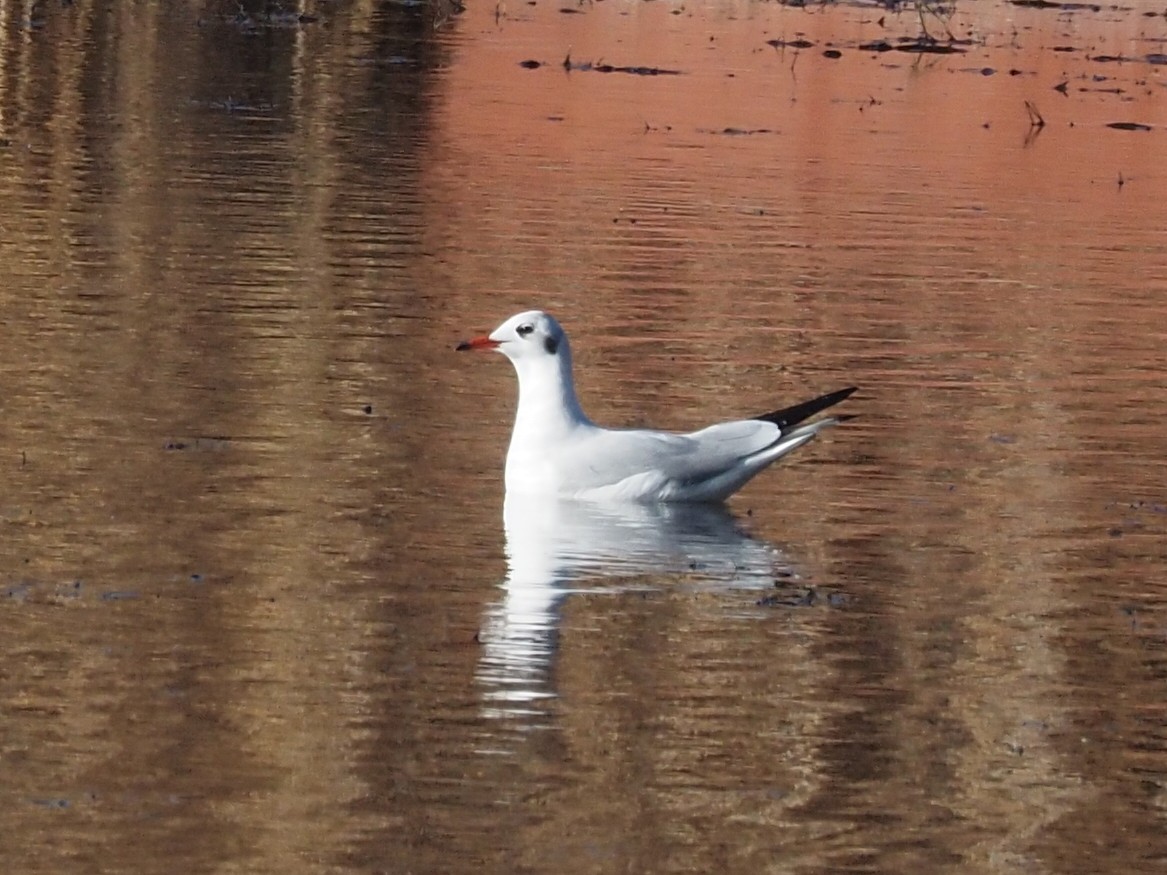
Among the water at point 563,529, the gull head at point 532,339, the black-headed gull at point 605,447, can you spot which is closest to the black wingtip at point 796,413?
the black-headed gull at point 605,447

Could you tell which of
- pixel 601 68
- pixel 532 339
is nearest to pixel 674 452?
pixel 532 339

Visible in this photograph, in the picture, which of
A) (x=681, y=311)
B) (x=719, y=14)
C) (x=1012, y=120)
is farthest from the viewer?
(x=719, y=14)

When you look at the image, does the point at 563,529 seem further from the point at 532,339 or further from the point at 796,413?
the point at 796,413

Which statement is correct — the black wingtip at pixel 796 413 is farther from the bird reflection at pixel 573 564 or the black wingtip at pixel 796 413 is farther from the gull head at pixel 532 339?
the gull head at pixel 532 339

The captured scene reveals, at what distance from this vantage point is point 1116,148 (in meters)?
28.1

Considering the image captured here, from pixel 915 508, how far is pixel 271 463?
8.62 feet

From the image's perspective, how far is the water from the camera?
6637 millimetres

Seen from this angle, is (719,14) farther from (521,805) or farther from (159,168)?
(521,805)

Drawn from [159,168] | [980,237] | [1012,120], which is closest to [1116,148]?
[1012,120]

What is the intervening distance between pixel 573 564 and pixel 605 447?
115 cm

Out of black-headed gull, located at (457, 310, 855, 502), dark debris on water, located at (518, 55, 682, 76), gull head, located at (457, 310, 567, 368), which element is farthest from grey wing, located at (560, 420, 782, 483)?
dark debris on water, located at (518, 55, 682, 76)

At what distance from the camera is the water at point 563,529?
6637 millimetres

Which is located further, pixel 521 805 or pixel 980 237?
pixel 980 237

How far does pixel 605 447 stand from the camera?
10.6m
